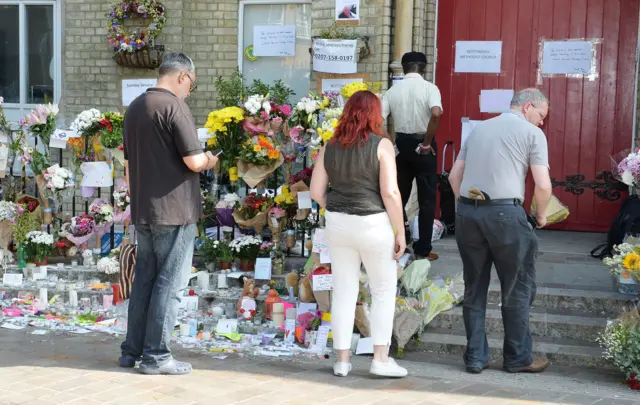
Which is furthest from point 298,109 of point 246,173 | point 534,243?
point 534,243

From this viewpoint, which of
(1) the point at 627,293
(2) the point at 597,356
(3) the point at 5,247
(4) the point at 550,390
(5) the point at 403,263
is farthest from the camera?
(3) the point at 5,247

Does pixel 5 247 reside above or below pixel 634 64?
below

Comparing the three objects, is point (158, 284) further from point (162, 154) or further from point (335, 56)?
point (335, 56)

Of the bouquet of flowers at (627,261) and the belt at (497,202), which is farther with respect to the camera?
the bouquet of flowers at (627,261)

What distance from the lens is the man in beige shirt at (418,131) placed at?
7.77 metres

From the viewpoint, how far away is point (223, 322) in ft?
22.8

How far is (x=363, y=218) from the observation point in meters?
5.66

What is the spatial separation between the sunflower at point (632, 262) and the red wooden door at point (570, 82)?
2.92m

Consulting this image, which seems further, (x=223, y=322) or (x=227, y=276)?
(x=227, y=276)

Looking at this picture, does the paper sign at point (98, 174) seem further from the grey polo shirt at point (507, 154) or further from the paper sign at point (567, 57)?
the paper sign at point (567, 57)

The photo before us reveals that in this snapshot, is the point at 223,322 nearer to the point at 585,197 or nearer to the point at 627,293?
the point at 627,293

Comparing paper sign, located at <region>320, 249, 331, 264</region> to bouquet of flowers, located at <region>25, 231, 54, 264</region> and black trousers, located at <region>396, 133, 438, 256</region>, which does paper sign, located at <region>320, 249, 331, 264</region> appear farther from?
bouquet of flowers, located at <region>25, 231, 54, 264</region>

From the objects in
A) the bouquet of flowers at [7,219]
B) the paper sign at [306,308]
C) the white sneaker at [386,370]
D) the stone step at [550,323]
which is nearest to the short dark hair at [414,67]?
the stone step at [550,323]

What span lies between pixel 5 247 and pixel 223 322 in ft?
8.72
